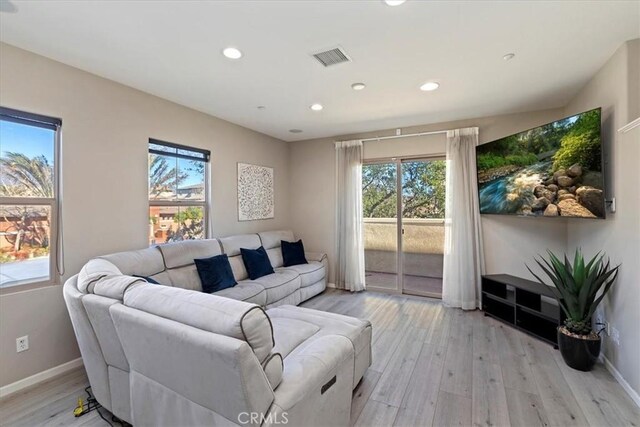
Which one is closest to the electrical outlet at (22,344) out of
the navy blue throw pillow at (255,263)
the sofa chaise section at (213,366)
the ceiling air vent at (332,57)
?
the sofa chaise section at (213,366)

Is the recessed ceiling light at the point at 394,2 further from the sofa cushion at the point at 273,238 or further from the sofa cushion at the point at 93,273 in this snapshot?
the sofa cushion at the point at 273,238

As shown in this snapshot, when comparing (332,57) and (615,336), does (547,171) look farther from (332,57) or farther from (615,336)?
(332,57)

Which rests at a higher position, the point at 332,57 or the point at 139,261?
the point at 332,57

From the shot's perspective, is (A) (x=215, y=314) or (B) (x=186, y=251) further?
(B) (x=186, y=251)

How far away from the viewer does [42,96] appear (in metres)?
2.38

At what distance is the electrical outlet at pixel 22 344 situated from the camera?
87.8 inches

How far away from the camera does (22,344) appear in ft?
7.38

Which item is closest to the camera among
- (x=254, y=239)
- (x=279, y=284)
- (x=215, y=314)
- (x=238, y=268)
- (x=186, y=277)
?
(x=215, y=314)

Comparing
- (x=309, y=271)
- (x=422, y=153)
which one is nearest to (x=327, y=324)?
(x=309, y=271)

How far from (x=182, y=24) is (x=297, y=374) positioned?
2303 mm

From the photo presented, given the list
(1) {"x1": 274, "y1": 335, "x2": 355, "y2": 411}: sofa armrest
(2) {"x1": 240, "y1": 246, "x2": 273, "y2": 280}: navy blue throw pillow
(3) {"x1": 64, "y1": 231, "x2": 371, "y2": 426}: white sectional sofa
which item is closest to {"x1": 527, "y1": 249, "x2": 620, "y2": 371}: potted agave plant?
(3) {"x1": 64, "y1": 231, "x2": 371, "y2": 426}: white sectional sofa

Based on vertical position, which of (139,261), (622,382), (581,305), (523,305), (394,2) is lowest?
(622,382)

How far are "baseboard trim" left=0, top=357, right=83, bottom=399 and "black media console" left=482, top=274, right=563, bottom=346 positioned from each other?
4.41 metres

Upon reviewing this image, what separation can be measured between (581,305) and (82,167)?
452 cm
